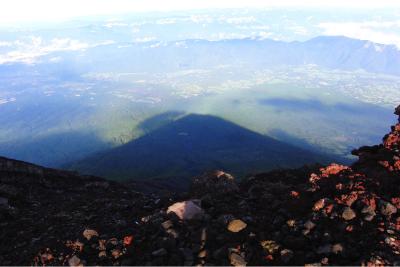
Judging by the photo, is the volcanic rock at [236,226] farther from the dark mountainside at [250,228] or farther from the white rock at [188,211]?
the white rock at [188,211]

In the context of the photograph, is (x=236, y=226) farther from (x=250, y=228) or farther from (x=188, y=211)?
(x=188, y=211)

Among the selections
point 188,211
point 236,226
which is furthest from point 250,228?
point 188,211

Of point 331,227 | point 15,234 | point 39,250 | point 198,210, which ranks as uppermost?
point 331,227

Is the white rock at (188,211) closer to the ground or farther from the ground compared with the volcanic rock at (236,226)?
closer to the ground

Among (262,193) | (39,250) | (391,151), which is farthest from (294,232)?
(39,250)

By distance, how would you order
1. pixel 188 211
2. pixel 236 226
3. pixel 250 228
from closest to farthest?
pixel 250 228 → pixel 236 226 → pixel 188 211

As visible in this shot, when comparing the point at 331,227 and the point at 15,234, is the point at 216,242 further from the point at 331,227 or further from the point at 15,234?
the point at 15,234

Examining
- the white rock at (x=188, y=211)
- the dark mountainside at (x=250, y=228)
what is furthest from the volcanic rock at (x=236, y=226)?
the white rock at (x=188, y=211)

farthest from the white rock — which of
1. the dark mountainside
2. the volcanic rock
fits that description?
the volcanic rock
